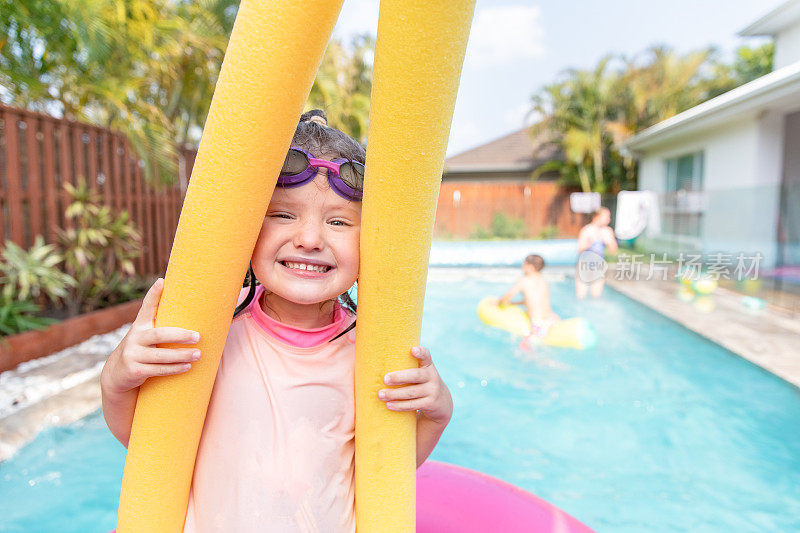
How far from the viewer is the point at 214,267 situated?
41.3 inches

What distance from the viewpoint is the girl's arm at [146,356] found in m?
1.09

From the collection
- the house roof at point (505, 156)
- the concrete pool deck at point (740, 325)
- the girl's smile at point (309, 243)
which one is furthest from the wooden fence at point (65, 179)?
the house roof at point (505, 156)

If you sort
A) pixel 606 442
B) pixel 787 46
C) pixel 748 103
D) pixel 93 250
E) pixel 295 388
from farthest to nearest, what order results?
pixel 787 46
pixel 748 103
pixel 93 250
pixel 606 442
pixel 295 388

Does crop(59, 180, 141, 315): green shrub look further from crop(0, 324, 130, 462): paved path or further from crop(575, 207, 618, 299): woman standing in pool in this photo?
crop(575, 207, 618, 299): woman standing in pool

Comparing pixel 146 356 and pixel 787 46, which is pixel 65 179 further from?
pixel 787 46

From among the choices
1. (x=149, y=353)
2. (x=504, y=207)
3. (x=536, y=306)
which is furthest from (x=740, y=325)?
(x=504, y=207)

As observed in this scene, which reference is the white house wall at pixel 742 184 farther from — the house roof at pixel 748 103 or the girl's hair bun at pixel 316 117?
the girl's hair bun at pixel 316 117

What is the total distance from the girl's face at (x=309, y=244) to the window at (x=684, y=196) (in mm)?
13288

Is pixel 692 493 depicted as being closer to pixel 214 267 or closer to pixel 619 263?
pixel 214 267

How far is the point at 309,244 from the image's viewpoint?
3.99ft

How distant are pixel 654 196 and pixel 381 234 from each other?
15.7 m

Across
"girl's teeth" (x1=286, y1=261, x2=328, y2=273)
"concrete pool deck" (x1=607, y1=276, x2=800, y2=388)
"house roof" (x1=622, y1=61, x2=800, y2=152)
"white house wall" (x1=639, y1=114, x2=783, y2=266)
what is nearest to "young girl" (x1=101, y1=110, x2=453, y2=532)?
"girl's teeth" (x1=286, y1=261, x2=328, y2=273)

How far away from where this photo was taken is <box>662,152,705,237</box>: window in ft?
43.0

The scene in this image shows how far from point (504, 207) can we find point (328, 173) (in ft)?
68.4
